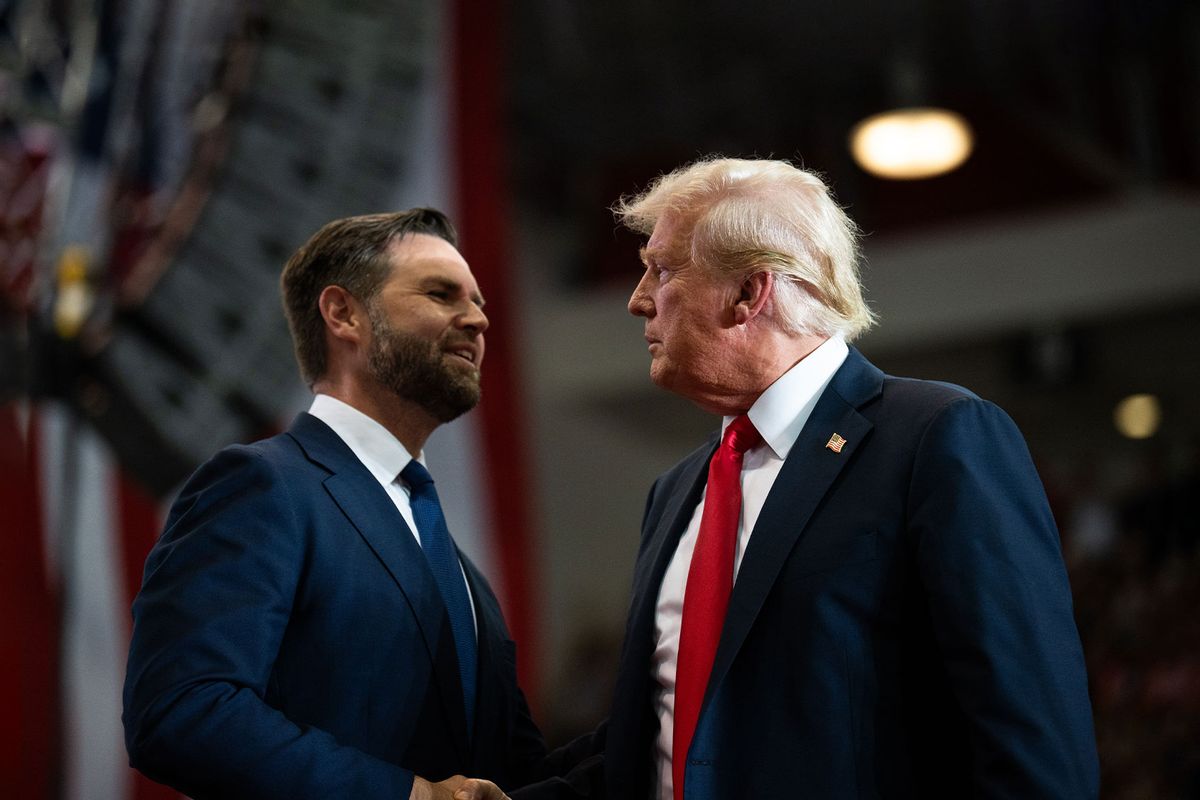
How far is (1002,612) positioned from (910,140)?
18.8 ft

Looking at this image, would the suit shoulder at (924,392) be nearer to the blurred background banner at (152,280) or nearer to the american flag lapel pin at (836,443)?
the american flag lapel pin at (836,443)

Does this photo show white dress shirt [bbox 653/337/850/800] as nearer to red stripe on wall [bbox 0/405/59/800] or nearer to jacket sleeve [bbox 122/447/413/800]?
jacket sleeve [bbox 122/447/413/800]

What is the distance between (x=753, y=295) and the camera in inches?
70.7

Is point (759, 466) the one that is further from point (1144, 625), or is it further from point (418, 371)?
point (1144, 625)

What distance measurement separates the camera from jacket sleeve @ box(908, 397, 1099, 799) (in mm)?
1420

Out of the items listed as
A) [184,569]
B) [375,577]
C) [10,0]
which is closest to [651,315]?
[375,577]

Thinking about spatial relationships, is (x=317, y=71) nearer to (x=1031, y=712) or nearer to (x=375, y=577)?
(x=375, y=577)

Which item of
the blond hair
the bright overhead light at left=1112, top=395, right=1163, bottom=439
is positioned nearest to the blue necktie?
the blond hair

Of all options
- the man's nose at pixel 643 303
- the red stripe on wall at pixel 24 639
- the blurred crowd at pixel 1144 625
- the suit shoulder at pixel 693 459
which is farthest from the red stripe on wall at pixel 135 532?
the blurred crowd at pixel 1144 625

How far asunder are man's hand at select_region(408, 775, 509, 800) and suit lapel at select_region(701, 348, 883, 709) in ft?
0.99

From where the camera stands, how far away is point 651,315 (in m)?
1.92

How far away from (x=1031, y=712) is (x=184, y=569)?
3.25 ft

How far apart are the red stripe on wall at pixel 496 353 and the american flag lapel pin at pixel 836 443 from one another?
2.41 meters

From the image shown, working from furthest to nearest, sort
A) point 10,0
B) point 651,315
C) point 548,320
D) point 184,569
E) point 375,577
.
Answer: point 548,320 → point 10,0 → point 651,315 → point 375,577 → point 184,569
